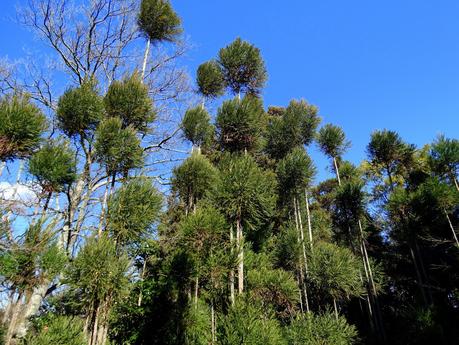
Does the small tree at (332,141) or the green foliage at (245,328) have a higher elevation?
the small tree at (332,141)

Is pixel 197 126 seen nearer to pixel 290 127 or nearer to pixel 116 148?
pixel 116 148

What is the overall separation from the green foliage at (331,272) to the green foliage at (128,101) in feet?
21.8

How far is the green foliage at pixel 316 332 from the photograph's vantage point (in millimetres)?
7332

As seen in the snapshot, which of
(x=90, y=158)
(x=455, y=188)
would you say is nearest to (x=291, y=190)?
(x=455, y=188)

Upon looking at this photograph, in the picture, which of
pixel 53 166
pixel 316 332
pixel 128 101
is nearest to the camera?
pixel 53 166

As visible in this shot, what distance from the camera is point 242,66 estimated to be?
8898 mm

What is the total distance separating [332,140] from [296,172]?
361cm

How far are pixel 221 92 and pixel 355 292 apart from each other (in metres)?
7.45

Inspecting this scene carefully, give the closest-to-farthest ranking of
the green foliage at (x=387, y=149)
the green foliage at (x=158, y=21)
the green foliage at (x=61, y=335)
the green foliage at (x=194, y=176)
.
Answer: the green foliage at (x=61, y=335) → the green foliage at (x=194, y=176) → the green foliage at (x=158, y=21) → the green foliage at (x=387, y=149)

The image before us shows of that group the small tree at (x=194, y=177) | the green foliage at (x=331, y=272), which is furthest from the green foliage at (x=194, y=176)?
the green foliage at (x=331, y=272)

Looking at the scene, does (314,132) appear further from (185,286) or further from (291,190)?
(185,286)

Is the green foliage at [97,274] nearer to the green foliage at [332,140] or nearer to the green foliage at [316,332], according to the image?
the green foliage at [316,332]

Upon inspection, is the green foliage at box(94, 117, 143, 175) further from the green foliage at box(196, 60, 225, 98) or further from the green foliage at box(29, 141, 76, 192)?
the green foliage at box(196, 60, 225, 98)

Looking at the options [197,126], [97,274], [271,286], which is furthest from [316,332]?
[97,274]
